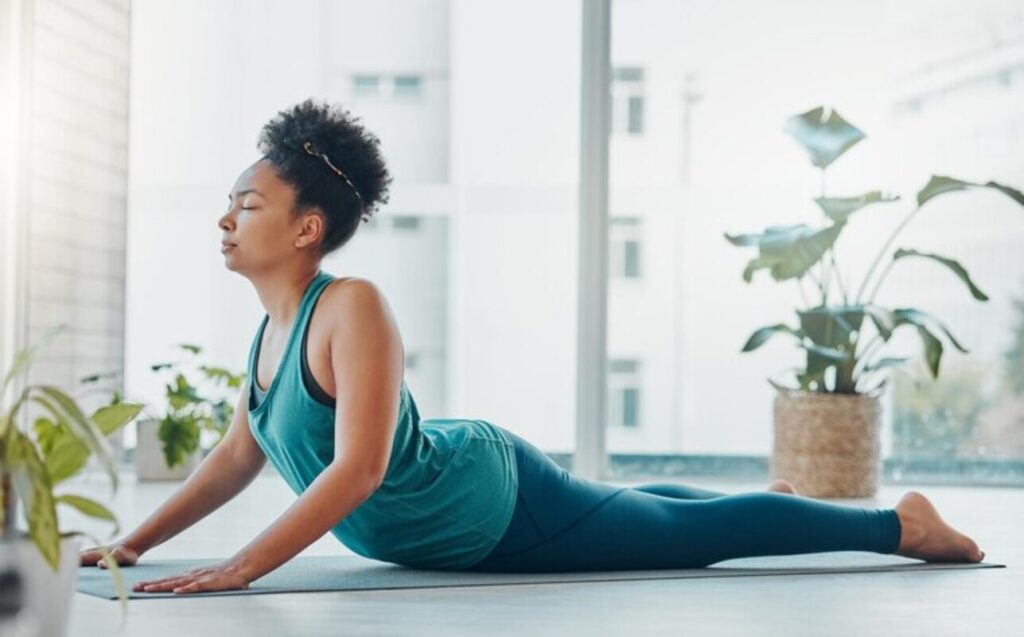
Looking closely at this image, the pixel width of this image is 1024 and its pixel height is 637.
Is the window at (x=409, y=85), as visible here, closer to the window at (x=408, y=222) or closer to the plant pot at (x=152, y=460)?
the window at (x=408, y=222)

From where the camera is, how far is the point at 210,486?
7.75 feet

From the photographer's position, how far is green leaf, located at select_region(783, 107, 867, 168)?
4449 millimetres

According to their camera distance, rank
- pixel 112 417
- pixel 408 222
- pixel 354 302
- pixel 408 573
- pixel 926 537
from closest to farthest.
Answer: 1. pixel 112 417
2. pixel 354 302
3. pixel 408 573
4. pixel 926 537
5. pixel 408 222

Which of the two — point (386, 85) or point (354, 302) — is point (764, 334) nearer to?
point (386, 85)

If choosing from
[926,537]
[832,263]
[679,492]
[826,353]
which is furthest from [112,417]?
[832,263]

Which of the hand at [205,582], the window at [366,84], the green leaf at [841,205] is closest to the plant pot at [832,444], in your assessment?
the green leaf at [841,205]

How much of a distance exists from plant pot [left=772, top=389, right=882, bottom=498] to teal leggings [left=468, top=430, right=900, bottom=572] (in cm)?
193

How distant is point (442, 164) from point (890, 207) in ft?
4.83

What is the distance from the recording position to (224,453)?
2.38 metres

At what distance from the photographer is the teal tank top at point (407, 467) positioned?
2.20m

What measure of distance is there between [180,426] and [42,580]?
10.7ft

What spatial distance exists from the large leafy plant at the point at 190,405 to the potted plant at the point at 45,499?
3.18 metres

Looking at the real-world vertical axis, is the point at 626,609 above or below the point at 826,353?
below

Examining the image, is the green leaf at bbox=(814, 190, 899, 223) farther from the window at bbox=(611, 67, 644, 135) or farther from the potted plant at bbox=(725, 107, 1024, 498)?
the window at bbox=(611, 67, 644, 135)
